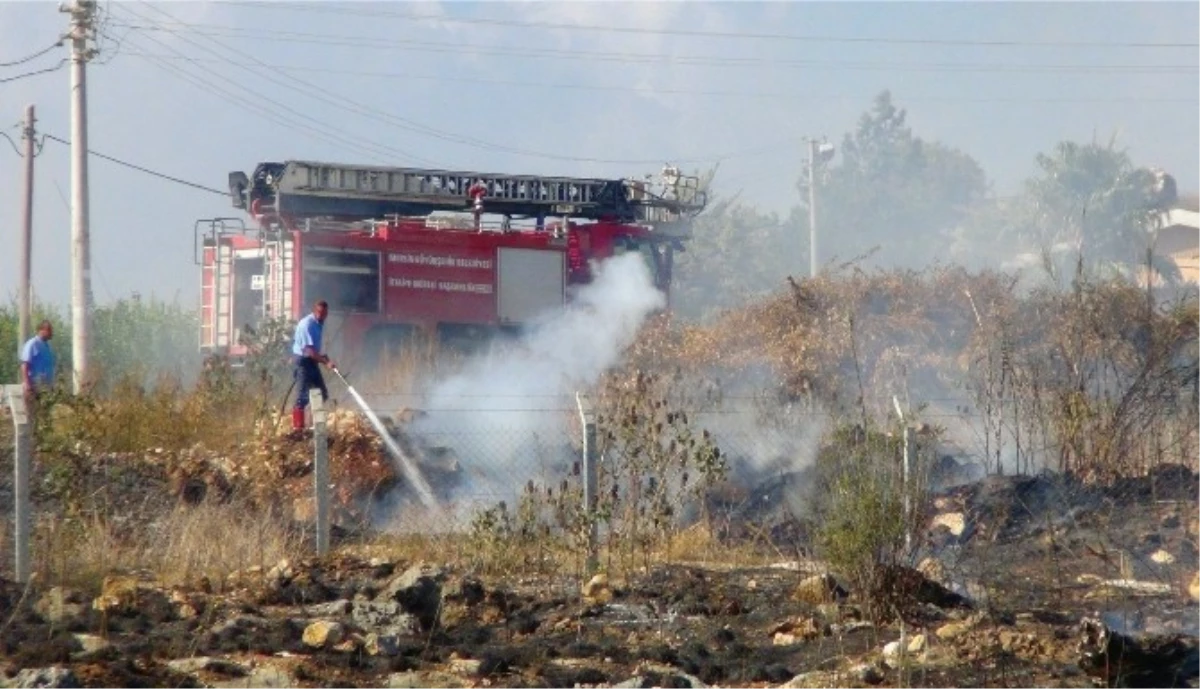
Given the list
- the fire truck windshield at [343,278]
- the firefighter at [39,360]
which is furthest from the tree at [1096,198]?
the firefighter at [39,360]

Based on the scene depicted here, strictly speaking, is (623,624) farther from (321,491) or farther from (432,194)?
(432,194)

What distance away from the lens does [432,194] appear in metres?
24.1

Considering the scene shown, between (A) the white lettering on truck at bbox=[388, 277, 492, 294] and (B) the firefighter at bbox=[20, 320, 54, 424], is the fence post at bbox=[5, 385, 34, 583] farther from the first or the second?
(A) the white lettering on truck at bbox=[388, 277, 492, 294]

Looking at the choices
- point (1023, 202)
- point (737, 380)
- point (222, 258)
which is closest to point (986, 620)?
point (737, 380)

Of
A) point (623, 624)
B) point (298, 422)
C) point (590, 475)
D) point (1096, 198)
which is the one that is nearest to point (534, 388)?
point (298, 422)

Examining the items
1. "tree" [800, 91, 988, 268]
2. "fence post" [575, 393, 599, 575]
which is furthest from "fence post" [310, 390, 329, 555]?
"tree" [800, 91, 988, 268]

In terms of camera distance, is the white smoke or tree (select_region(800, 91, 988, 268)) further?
tree (select_region(800, 91, 988, 268))

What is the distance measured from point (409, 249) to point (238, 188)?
2.93 m

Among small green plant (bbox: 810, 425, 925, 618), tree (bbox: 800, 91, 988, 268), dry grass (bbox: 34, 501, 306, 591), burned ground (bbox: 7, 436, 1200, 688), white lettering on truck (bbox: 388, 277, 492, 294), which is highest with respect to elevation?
tree (bbox: 800, 91, 988, 268)

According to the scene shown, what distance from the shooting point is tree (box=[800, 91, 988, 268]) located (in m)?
62.9

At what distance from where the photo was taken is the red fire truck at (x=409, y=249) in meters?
22.5

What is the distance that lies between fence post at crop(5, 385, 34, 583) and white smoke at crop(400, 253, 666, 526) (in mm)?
3698

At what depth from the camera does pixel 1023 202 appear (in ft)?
178

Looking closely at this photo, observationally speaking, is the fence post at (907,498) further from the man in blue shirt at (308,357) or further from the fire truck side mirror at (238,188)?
the fire truck side mirror at (238,188)
